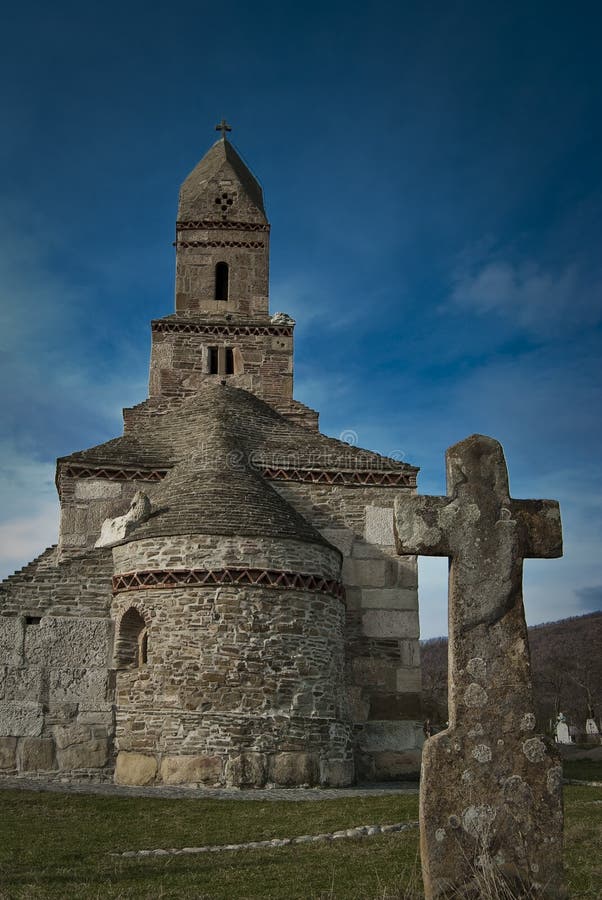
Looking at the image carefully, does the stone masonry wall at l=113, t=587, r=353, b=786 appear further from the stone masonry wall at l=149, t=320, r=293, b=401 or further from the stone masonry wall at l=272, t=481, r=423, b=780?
the stone masonry wall at l=149, t=320, r=293, b=401

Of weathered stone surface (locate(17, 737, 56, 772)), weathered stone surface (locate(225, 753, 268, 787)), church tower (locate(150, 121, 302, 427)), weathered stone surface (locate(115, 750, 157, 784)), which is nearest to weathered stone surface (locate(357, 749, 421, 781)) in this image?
weathered stone surface (locate(225, 753, 268, 787))

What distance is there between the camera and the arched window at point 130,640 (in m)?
14.1

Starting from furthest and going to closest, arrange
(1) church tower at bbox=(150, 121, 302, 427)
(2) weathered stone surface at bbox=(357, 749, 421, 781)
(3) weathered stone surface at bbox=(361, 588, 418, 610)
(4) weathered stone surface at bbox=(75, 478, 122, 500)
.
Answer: (1) church tower at bbox=(150, 121, 302, 427) < (4) weathered stone surface at bbox=(75, 478, 122, 500) < (3) weathered stone surface at bbox=(361, 588, 418, 610) < (2) weathered stone surface at bbox=(357, 749, 421, 781)

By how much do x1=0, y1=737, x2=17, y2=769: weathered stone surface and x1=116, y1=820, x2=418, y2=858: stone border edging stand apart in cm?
641

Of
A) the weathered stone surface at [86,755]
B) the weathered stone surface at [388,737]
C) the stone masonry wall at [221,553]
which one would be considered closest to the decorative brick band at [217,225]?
the stone masonry wall at [221,553]

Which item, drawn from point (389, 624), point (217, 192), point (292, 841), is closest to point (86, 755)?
point (389, 624)

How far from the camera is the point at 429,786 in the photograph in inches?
200

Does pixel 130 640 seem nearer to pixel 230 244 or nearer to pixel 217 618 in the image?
pixel 217 618

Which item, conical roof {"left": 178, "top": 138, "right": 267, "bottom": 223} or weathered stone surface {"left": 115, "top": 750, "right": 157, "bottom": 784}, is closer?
weathered stone surface {"left": 115, "top": 750, "right": 157, "bottom": 784}

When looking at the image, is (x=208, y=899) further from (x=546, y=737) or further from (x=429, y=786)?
(x=546, y=737)

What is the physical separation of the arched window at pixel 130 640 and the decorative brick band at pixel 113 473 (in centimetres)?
354

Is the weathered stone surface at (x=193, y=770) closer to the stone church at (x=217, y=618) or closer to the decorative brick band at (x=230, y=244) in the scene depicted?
the stone church at (x=217, y=618)

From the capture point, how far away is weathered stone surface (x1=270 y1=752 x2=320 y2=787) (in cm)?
1281

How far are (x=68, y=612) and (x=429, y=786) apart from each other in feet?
34.5
